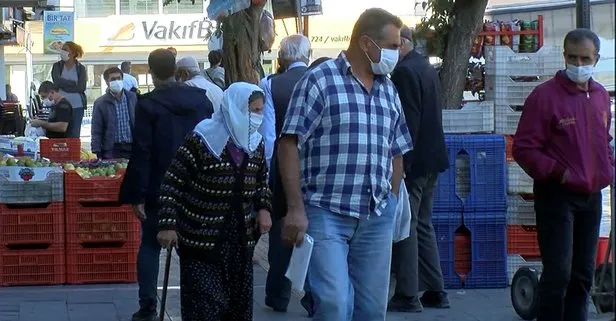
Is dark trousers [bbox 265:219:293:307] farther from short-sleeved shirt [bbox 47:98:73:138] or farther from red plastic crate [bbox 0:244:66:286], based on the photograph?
short-sleeved shirt [bbox 47:98:73:138]

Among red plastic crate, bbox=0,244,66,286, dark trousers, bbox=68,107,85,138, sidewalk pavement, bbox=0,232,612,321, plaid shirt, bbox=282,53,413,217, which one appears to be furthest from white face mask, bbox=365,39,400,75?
dark trousers, bbox=68,107,85,138

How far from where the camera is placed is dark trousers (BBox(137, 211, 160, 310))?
775 centimetres

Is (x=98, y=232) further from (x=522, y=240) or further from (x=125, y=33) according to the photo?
(x=125, y=33)

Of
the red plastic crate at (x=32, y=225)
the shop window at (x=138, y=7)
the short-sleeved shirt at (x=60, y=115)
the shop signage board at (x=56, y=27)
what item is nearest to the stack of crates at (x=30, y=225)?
the red plastic crate at (x=32, y=225)

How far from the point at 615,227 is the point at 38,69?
47.1 m

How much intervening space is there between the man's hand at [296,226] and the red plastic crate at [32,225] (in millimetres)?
4418

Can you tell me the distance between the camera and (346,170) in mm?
5535

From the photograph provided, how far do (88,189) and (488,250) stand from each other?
129 inches

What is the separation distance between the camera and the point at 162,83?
7.86m

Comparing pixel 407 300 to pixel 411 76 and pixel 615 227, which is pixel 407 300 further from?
pixel 615 227

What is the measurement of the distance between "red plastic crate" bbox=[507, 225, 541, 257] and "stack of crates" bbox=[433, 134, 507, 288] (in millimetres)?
99

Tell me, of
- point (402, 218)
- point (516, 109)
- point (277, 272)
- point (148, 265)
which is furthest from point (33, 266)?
point (402, 218)

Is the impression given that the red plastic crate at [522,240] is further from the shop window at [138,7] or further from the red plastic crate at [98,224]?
the shop window at [138,7]

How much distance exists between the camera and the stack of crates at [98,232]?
9.41 metres
